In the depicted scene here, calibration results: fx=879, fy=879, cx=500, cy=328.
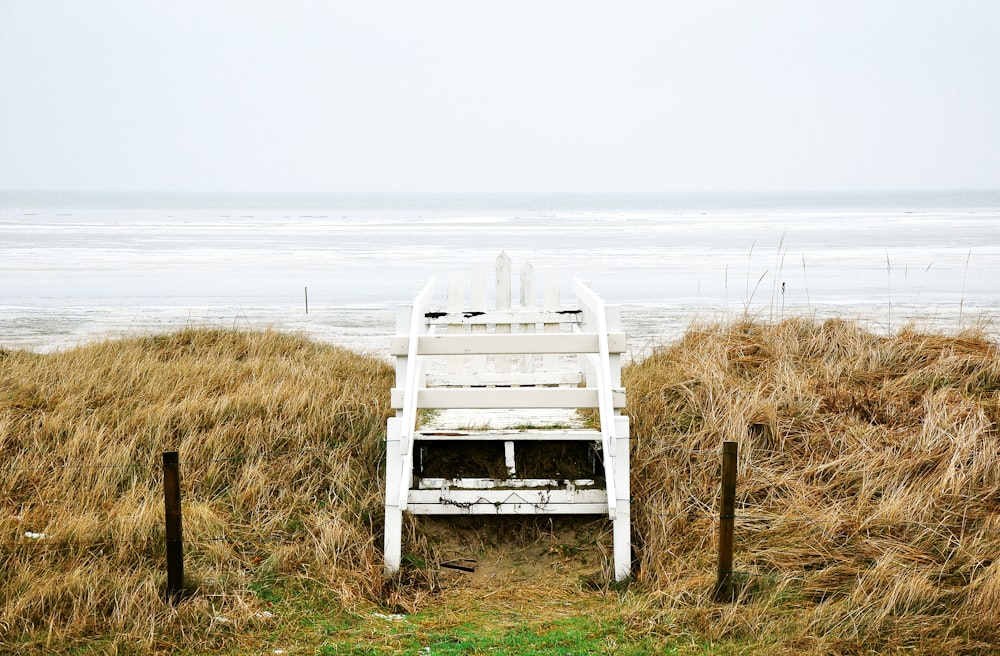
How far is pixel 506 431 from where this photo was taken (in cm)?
684

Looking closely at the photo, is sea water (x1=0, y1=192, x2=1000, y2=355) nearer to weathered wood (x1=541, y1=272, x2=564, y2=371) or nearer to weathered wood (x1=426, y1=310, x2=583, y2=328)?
weathered wood (x1=541, y1=272, x2=564, y2=371)

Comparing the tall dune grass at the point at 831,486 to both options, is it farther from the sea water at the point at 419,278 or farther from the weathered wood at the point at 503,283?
the sea water at the point at 419,278

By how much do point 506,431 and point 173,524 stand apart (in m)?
2.68

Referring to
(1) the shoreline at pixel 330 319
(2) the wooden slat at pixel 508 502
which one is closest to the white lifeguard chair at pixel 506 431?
(2) the wooden slat at pixel 508 502

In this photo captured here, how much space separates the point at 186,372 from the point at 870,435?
20.5 ft

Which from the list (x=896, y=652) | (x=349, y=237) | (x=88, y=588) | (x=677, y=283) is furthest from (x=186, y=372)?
(x=349, y=237)

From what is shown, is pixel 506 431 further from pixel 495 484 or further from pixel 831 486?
pixel 831 486

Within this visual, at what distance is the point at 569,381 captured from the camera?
825 cm

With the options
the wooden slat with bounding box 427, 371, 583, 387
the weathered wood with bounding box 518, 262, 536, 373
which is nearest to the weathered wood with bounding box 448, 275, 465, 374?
the wooden slat with bounding box 427, 371, 583, 387

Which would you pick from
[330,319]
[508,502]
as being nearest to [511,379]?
[508,502]

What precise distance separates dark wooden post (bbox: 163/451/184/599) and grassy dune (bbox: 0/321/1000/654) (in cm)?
12

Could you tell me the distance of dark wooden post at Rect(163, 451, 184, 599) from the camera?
193 inches

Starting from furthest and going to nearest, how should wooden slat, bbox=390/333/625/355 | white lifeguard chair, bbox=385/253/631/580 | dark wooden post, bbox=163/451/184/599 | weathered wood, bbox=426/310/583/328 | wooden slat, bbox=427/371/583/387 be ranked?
wooden slat, bbox=427/371/583/387, weathered wood, bbox=426/310/583/328, wooden slat, bbox=390/333/625/355, white lifeguard chair, bbox=385/253/631/580, dark wooden post, bbox=163/451/184/599

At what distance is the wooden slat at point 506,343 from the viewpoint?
665 centimetres
